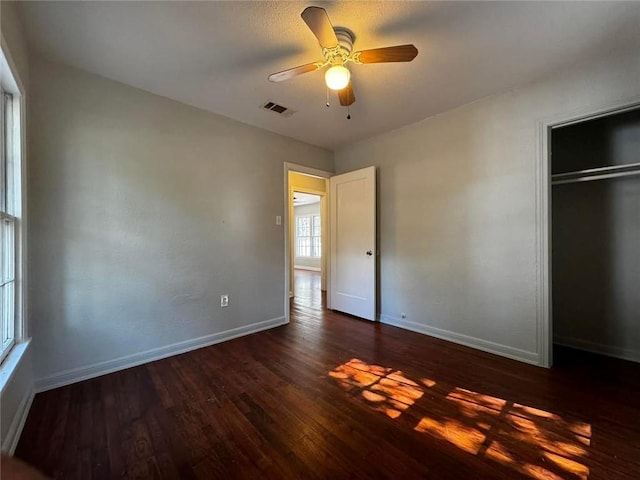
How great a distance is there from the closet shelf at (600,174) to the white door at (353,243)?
1884mm

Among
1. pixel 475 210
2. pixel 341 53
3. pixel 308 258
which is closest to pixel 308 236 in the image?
pixel 308 258

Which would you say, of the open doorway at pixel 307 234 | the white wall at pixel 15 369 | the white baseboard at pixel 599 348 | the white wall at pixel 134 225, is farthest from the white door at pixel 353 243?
the open doorway at pixel 307 234

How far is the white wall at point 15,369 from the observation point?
4.82 ft

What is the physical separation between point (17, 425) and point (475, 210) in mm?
3829

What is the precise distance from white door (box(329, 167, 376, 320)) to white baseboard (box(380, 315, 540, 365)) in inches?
14.2

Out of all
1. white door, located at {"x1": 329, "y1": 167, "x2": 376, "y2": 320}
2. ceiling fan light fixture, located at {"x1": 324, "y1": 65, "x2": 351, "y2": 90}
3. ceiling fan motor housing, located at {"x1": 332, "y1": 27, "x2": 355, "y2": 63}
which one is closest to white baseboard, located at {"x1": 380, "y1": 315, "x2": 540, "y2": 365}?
white door, located at {"x1": 329, "y1": 167, "x2": 376, "y2": 320}

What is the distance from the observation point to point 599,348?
8.94ft

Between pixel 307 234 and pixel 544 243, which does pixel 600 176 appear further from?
pixel 307 234

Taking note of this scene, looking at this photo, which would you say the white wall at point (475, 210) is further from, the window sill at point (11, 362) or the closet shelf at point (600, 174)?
the window sill at point (11, 362)

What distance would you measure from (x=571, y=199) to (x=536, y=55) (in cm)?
157

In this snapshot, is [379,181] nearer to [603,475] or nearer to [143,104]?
[143,104]

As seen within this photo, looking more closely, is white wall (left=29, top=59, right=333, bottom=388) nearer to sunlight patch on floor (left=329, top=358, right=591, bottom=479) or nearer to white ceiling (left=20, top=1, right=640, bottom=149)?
white ceiling (left=20, top=1, right=640, bottom=149)

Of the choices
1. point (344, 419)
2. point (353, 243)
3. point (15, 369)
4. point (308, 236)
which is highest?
point (308, 236)

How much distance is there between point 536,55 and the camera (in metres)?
2.12
